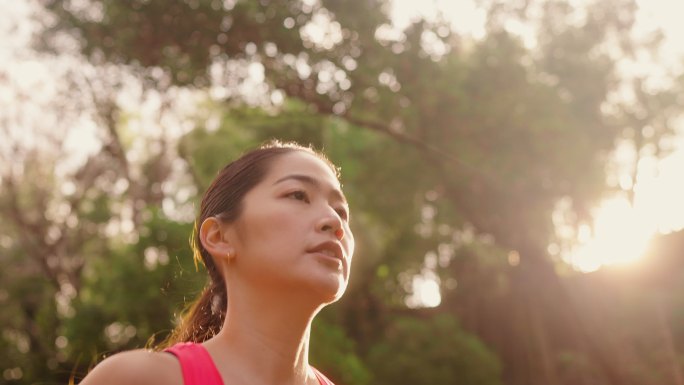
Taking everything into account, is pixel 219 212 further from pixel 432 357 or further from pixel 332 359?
pixel 432 357

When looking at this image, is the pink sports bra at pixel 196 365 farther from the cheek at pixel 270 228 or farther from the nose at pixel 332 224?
the nose at pixel 332 224

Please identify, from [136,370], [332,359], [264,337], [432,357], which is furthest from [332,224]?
[432,357]

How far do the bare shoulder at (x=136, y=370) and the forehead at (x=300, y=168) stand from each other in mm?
567

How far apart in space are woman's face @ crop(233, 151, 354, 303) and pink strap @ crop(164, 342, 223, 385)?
214mm

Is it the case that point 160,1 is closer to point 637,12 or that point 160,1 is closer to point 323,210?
point 323,210

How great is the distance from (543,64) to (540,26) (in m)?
0.96

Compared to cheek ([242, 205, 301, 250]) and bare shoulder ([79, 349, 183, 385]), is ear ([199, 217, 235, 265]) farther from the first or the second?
bare shoulder ([79, 349, 183, 385])

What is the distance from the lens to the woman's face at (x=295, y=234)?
172cm

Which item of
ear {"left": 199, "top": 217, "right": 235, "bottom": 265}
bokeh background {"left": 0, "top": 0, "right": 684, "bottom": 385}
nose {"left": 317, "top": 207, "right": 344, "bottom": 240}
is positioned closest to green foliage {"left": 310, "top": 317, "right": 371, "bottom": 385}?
bokeh background {"left": 0, "top": 0, "right": 684, "bottom": 385}

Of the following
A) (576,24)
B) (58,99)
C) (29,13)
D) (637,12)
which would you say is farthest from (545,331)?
(29,13)

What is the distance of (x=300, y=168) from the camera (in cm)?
194

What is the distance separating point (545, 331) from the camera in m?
16.8

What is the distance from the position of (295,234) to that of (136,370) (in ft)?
1.61

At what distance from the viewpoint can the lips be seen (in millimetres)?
1763
